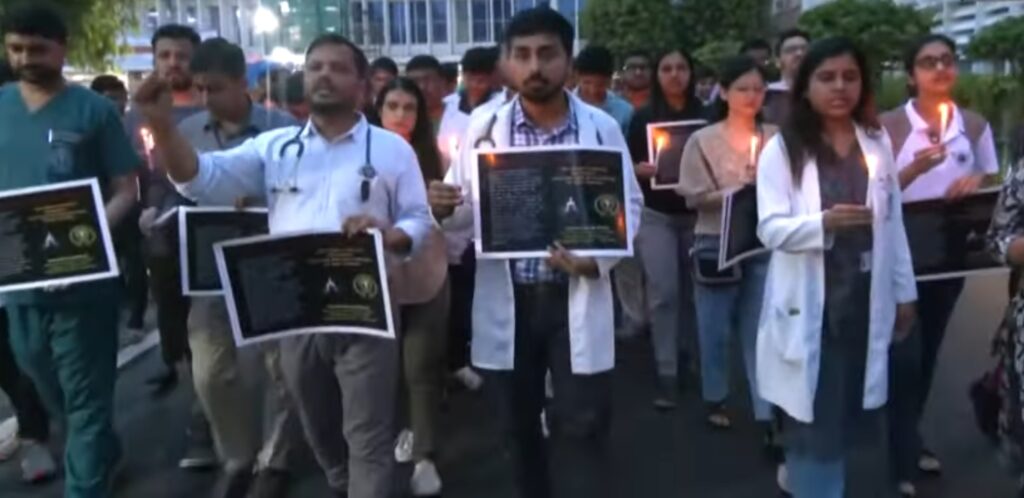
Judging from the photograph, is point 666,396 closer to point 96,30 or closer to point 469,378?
point 469,378

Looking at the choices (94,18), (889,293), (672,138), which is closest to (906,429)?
(889,293)

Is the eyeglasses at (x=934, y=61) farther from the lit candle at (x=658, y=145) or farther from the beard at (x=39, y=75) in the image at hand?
the beard at (x=39, y=75)

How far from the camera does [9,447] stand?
6668 mm

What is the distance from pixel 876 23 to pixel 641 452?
18.3m

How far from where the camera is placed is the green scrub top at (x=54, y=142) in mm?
5078

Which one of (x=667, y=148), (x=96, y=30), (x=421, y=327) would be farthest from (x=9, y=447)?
(x=96, y=30)

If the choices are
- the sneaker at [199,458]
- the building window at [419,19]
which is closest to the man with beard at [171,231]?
the sneaker at [199,458]

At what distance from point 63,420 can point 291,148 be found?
1.71 m

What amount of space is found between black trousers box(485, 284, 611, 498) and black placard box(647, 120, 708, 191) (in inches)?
98.9

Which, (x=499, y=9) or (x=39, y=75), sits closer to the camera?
(x=39, y=75)

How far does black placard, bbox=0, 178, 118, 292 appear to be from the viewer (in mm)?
4824

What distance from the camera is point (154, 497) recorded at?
6.07 meters

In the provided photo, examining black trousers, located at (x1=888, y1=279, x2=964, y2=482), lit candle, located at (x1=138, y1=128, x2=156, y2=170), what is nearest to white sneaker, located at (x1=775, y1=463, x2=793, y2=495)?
black trousers, located at (x1=888, y1=279, x2=964, y2=482)

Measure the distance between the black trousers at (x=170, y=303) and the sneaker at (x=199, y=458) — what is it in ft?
1.72
